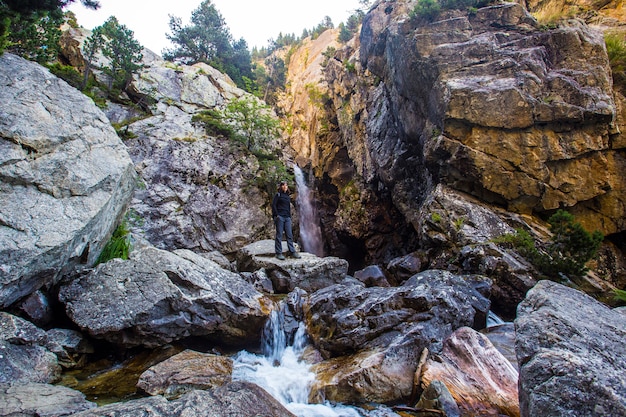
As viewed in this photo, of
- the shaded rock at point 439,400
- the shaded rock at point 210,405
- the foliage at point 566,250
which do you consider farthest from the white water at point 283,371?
the foliage at point 566,250

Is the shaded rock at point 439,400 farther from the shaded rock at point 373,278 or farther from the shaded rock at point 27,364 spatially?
the shaded rock at point 373,278

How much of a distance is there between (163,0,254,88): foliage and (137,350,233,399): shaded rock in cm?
3278

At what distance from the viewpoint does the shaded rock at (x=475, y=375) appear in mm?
4914

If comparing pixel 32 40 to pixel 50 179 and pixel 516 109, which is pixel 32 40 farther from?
pixel 516 109

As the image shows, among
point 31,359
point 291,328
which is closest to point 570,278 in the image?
point 291,328

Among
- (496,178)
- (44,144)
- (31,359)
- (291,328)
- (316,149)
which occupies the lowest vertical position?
(291,328)

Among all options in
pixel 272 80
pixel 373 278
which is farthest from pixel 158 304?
pixel 272 80

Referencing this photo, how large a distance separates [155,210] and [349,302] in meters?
13.5

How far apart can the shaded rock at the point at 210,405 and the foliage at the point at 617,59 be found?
19.4 metres

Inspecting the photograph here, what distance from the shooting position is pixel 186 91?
84.1 ft

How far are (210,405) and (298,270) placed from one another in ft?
26.2

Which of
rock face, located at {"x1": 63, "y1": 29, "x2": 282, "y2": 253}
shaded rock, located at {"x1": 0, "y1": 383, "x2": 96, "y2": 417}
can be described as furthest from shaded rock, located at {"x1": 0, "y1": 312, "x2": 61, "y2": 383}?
rock face, located at {"x1": 63, "y1": 29, "x2": 282, "y2": 253}

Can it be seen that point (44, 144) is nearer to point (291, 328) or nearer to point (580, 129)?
point (291, 328)

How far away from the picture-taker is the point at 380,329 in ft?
23.1
